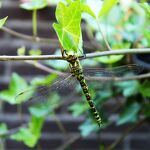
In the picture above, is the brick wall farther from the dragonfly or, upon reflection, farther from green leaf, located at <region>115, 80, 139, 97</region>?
the dragonfly

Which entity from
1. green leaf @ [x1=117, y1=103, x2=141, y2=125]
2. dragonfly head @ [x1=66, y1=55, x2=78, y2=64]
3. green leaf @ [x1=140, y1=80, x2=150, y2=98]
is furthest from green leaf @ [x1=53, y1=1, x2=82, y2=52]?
green leaf @ [x1=117, y1=103, x2=141, y2=125]

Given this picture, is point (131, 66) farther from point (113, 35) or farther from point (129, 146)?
point (129, 146)

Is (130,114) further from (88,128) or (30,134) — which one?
(30,134)

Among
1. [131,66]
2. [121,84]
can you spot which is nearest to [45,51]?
[121,84]

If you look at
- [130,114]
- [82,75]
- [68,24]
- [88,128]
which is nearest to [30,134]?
[88,128]

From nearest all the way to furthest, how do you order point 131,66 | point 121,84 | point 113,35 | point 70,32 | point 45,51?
point 70,32
point 131,66
point 121,84
point 113,35
point 45,51

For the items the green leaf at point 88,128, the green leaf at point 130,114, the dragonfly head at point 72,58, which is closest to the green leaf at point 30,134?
the green leaf at point 88,128
